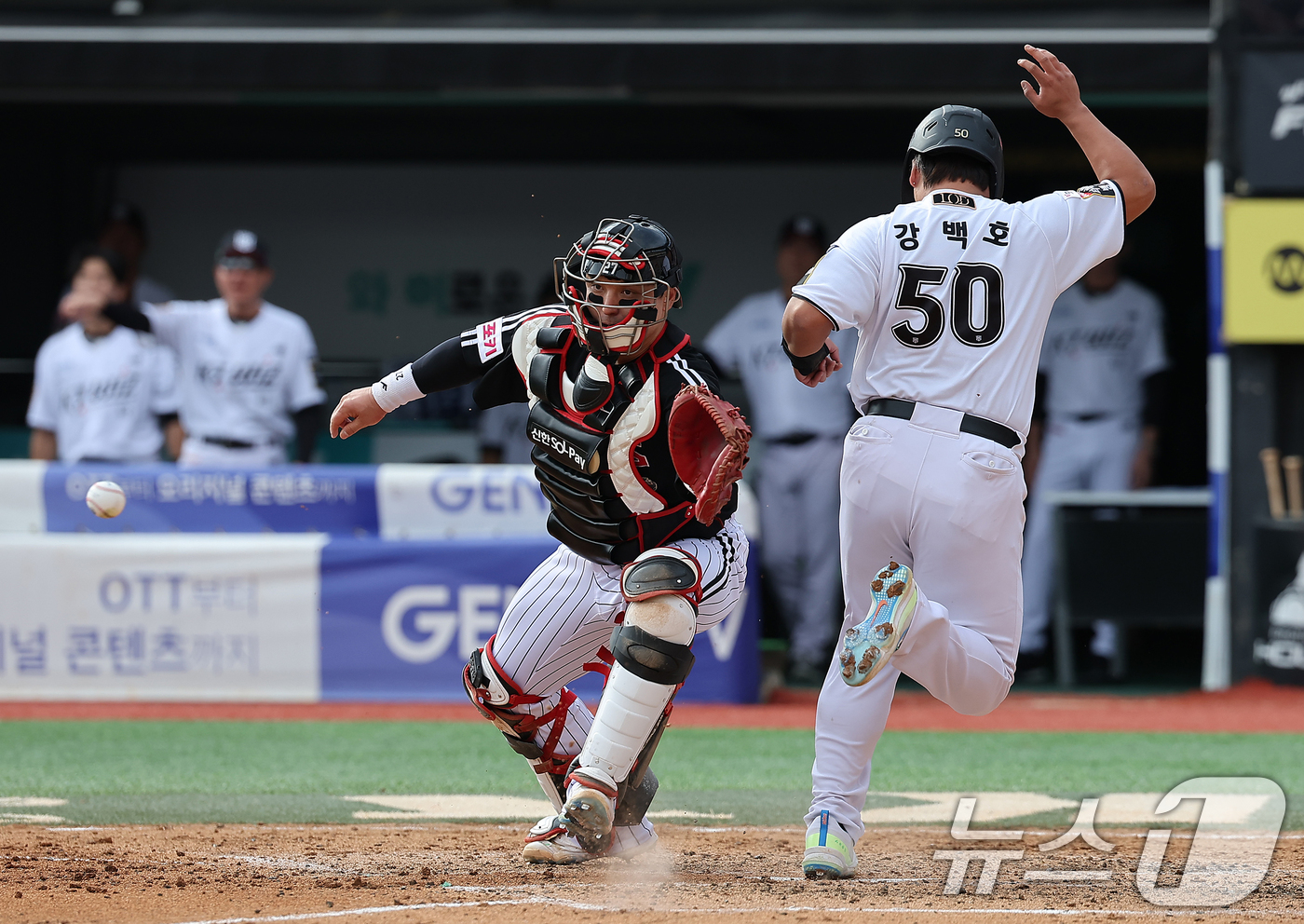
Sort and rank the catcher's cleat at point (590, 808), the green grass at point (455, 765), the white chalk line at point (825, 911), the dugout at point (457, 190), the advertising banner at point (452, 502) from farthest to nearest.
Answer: the dugout at point (457, 190) → the advertising banner at point (452, 502) → the green grass at point (455, 765) → the catcher's cleat at point (590, 808) → the white chalk line at point (825, 911)

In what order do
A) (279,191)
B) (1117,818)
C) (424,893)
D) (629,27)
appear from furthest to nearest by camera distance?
(279,191) → (629,27) → (1117,818) → (424,893)

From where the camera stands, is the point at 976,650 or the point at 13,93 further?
the point at 13,93

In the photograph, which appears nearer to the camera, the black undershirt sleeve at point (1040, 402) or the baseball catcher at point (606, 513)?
the baseball catcher at point (606, 513)

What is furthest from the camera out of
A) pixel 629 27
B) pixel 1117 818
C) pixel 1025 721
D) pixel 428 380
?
pixel 629 27

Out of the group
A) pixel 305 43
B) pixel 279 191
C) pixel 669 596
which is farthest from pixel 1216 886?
pixel 279 191

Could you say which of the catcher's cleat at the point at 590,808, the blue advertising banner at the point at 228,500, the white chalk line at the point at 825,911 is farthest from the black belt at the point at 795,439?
the white chalk line at the point at 825,911

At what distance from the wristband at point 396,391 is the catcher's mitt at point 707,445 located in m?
0.74

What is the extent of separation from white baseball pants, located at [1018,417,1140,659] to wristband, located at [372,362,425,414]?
492 cm

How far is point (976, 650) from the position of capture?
3494 mm

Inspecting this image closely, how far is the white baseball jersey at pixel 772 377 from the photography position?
26.6ft

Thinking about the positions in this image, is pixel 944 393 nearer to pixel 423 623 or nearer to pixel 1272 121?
pixel 423 623

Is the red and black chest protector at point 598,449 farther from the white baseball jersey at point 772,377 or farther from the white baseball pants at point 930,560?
the white baseball jersey at point 772,377

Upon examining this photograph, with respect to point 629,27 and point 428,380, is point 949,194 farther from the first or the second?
point 629,27

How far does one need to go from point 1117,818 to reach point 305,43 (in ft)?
18.9
